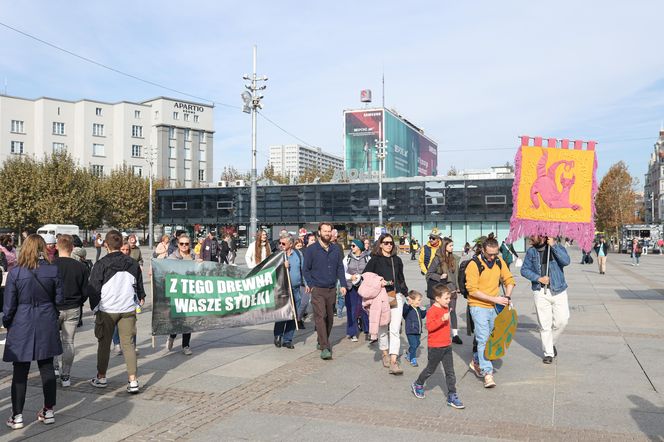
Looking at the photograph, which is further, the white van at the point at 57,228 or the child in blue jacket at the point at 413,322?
the white van at the point at 57,228

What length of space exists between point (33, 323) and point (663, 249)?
58.8m

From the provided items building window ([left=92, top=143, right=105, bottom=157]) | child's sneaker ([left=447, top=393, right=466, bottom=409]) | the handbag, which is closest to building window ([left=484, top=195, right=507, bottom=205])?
the handbag

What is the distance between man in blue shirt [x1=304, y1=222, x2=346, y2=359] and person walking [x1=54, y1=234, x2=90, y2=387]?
3177 mm

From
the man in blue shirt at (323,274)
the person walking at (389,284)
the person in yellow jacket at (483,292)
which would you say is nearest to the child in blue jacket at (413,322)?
the person walking at (389,284)

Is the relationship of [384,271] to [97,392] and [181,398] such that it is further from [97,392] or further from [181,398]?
[97,392]

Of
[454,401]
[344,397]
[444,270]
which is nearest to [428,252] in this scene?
[444,270]

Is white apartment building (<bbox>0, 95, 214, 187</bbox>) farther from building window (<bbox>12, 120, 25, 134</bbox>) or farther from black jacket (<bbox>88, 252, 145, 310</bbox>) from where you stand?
black jacket (<bbox>88, 252, 145, 310</bbox>)

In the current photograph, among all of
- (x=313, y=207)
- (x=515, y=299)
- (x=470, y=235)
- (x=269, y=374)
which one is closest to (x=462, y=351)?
(x=269, y=374)

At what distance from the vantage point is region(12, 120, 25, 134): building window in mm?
81856

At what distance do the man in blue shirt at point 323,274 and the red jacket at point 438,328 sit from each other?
2.49m

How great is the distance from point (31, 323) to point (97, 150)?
90.3 meters

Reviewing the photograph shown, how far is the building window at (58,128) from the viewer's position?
85500mm

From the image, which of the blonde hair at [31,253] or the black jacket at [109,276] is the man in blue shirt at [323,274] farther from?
the blonde hair at [31,253]

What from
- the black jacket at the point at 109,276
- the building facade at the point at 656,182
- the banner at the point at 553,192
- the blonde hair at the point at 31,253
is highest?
the building facade at the point at 656,182
